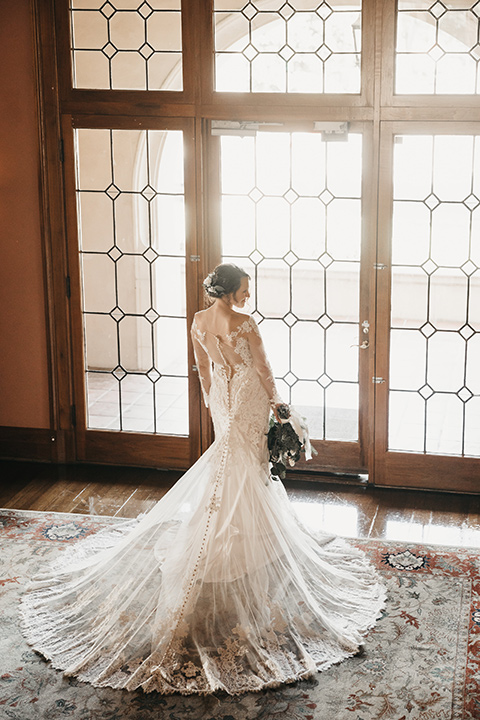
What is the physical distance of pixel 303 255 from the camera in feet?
19.5

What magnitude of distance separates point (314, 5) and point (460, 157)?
130cm

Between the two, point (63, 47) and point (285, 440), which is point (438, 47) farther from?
point (285, 440)

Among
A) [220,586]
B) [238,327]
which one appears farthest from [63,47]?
[220,586]

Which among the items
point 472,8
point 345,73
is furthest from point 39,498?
point 472,8

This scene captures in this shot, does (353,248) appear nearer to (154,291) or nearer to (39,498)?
(154,291)

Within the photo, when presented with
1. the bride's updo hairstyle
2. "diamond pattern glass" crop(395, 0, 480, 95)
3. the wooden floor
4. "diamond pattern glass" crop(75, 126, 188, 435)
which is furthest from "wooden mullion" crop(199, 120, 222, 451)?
the bride's updo hairstyle

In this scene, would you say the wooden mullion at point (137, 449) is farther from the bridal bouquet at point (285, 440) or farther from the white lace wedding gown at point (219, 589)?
the bridal bouquet at point (285, 440)

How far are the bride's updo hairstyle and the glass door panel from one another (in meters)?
1.75

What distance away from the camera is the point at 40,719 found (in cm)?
373

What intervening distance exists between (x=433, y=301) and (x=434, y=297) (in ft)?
0.09

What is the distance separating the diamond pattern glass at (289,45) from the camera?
18.4 feet

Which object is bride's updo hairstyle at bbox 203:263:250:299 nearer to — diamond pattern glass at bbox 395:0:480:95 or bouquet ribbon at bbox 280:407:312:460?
bouquet ribbon at bbox 280:407:312:460

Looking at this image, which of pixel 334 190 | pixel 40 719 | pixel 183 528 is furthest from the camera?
pixel 334 190

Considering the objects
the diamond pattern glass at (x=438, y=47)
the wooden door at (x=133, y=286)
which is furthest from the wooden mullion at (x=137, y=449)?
the diamond pattern glass at (x=438, y=47)
